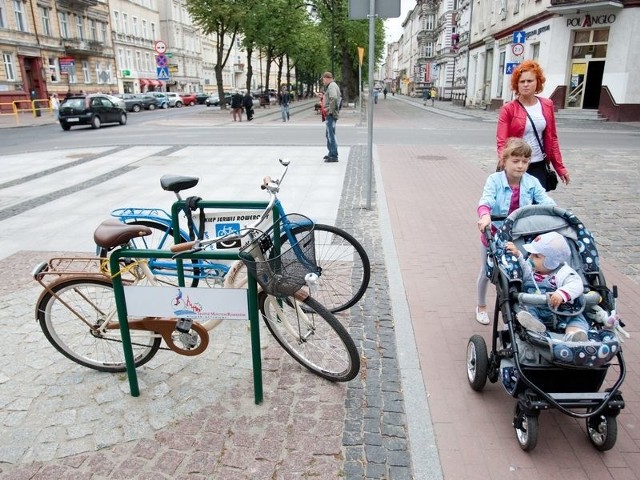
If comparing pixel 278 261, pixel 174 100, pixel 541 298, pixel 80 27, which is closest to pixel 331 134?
pixel 278 261

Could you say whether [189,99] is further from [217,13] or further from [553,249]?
[553,249]

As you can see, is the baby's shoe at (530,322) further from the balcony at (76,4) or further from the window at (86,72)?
the window at (86,72)

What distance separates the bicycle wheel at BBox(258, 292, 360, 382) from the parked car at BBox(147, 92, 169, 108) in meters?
46.6

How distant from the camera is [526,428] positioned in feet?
9.10

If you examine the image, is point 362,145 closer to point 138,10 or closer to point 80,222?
point 80,222

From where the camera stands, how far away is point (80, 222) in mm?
7445

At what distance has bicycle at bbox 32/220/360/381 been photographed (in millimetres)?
3248

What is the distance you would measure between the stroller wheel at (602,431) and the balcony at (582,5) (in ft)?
84.4

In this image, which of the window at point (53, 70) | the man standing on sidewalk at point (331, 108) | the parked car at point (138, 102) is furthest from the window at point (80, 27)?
the man standing on sidewalk at point (331, 108)

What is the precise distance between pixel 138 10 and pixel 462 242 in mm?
62198

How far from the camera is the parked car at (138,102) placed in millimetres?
42588

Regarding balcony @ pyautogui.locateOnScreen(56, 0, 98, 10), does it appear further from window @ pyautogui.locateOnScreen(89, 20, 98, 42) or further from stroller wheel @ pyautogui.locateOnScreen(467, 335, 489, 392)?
stroller wheel @ pyautogui.locateOnScreen(467, 335, 489, 392)

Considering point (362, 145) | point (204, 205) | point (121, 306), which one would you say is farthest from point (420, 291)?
point (362, 145)

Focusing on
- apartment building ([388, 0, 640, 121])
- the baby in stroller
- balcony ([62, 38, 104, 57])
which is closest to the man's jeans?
the baby in stroller
